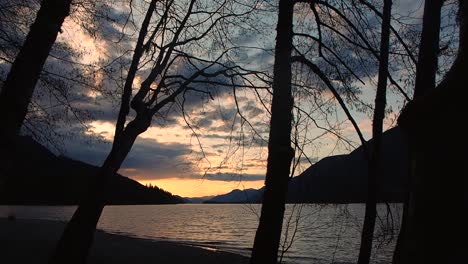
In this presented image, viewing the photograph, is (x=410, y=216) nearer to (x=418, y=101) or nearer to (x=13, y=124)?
(x=418, y=101)

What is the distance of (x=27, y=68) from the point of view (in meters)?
4.30

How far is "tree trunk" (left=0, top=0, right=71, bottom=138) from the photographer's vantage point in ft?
13.6

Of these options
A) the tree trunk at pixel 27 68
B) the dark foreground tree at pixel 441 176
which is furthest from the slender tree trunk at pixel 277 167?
the dark foreground tree at pixel 441 176

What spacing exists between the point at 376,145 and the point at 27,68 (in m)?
6.25

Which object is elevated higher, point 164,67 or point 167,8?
point 167,8

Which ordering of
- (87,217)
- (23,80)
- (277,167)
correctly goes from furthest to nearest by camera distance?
(87,217) < (277,167) < (23,80)

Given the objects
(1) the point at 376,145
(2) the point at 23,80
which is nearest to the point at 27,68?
(2) the point at 23,80

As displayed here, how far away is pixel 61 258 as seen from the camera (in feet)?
32.1

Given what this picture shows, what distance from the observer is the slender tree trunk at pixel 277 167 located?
23.1 feet

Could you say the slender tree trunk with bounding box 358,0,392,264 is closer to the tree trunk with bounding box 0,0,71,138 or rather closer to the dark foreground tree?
the tree trunk with bounding box 0,0,71,138

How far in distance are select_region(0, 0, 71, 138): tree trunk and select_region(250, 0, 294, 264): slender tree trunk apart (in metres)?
3.88

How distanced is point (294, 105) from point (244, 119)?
7.02 ft

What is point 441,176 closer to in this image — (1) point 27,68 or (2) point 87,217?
(1) point 27,68

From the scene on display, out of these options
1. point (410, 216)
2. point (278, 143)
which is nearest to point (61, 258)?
point (278, 143)
